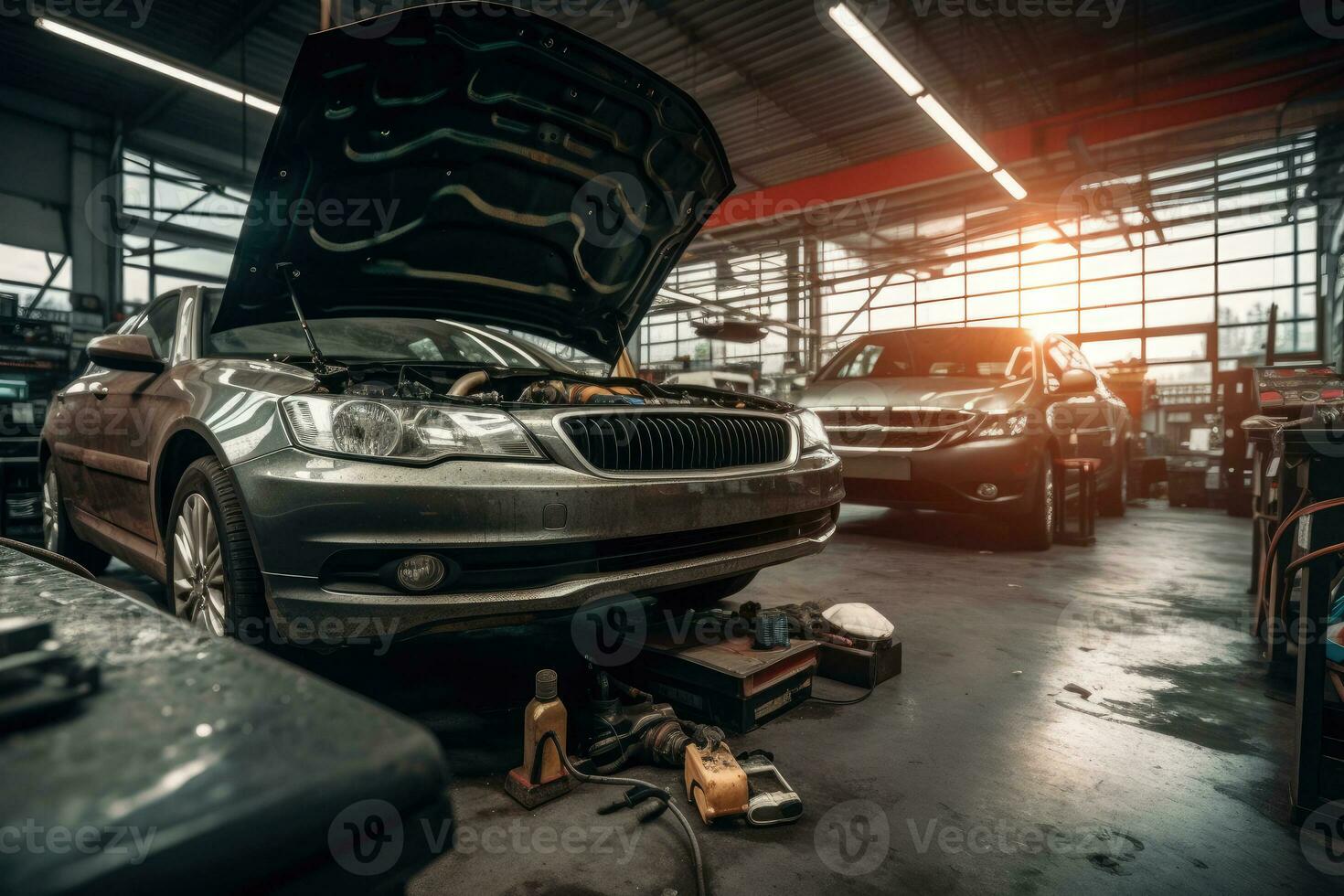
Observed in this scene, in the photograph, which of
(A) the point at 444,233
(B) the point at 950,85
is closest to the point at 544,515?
(A) the point at 444,233

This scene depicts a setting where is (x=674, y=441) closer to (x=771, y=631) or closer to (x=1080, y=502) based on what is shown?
(x=771, y=631)

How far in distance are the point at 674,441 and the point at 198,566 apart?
1385 millimetres

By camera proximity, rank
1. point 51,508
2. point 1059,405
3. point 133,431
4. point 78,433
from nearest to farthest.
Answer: point 133,431
point 78,433
point 51,508
point 1059,405

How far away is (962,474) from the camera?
4.20 metres

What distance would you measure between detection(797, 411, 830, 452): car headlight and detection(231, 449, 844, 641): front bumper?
98 cm

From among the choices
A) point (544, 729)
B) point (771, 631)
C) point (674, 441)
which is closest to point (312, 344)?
point (674, 441)

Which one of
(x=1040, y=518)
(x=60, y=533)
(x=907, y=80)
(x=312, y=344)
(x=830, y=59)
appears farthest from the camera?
(x=830, y=59)

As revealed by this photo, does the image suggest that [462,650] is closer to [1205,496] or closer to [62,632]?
[62,632]

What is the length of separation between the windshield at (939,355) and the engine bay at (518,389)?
2667 millimetres

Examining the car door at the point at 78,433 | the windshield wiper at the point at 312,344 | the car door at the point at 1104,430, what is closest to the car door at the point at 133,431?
the car door at the point at 78,433

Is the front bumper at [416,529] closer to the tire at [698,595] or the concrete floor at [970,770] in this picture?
the concrete floor at [970,770]

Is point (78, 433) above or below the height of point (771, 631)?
above

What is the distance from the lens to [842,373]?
5.37 m

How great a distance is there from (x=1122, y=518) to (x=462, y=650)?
6818 mm
